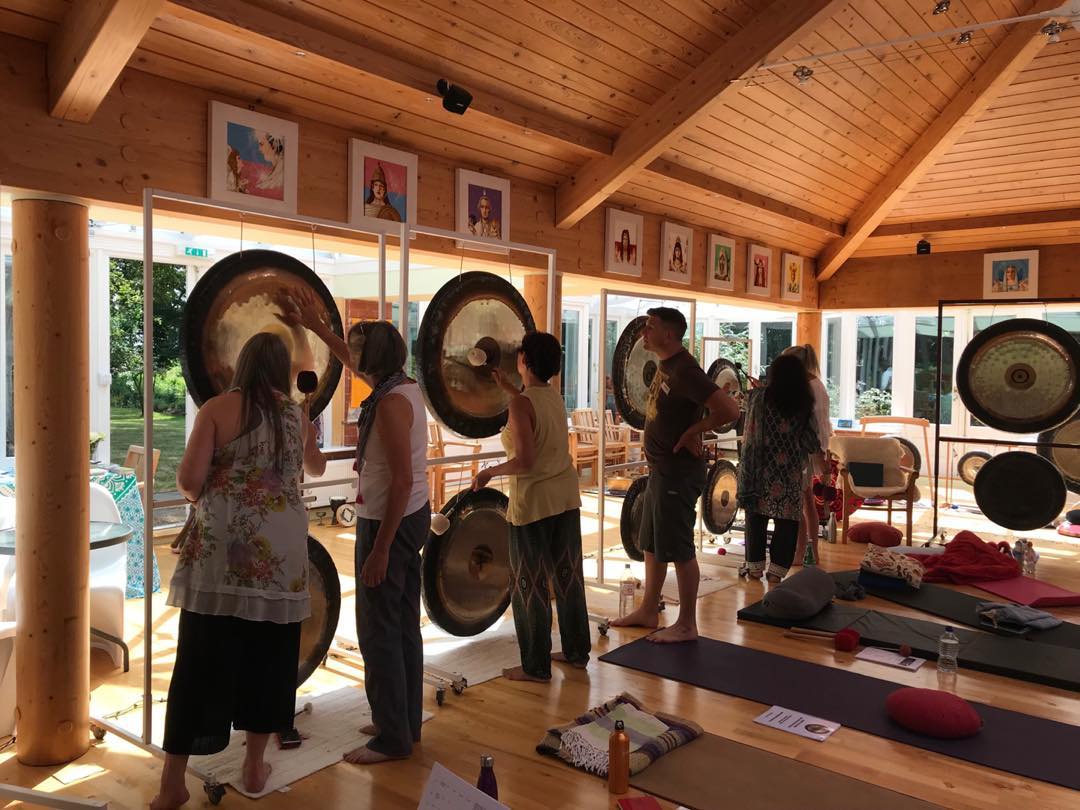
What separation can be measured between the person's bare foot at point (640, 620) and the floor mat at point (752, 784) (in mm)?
1457

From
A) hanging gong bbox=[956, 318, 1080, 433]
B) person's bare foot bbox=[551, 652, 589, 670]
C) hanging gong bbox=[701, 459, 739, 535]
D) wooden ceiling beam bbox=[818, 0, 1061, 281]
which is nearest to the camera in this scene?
person's bare foot bbox=[551, 652, 589, 670]

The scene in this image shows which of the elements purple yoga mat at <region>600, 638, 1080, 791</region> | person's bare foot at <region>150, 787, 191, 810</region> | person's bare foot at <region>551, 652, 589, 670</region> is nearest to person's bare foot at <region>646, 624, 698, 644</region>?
purple yoga mat at <region>600, 638, 1080, 791</region>

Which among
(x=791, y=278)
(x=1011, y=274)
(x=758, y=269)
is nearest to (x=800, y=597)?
(x=758, y=269)

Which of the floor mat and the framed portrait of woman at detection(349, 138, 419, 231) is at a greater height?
the framed portrait of woman at detection(349, 138, 419, 231)

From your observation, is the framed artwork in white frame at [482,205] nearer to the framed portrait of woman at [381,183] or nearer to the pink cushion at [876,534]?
the framed portrait of woman at [381,183]

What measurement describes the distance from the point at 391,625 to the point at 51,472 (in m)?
1.31

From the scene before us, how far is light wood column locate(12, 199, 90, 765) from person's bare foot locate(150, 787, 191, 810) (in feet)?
2.26

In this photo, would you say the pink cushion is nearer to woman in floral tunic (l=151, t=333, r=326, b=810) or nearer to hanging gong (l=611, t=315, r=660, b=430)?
hanging gong (l=611, t=315, r=660, b=430)

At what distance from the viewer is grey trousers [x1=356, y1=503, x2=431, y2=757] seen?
119 inches

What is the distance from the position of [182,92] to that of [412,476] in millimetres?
1924

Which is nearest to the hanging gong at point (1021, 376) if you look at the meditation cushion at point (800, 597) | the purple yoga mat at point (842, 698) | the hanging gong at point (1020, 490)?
the hanging gong at point (1020, 490)

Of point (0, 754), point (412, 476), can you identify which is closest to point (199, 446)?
point (412, 476)

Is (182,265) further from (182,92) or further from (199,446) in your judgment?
(199,446)

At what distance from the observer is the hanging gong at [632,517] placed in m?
5.64
